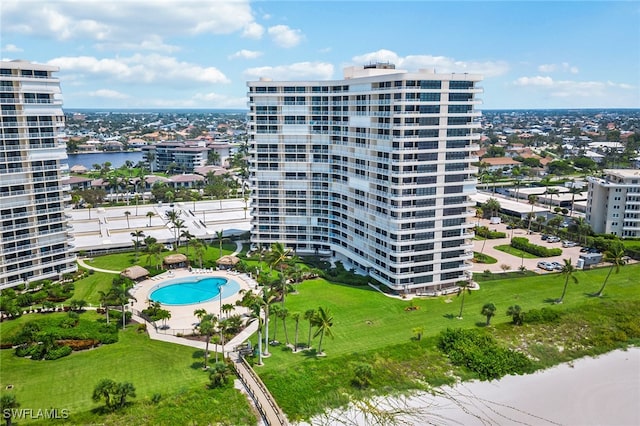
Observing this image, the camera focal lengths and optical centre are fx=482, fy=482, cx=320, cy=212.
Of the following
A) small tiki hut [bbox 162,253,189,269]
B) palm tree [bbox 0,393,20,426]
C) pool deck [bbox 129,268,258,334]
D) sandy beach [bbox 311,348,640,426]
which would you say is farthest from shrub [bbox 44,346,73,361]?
sandy beach [bbox 311,348,640,426]

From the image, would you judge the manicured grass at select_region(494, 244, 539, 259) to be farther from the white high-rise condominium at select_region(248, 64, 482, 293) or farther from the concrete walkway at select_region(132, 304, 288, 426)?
the concrete walkway at select_region(132, 304, 288, 426)

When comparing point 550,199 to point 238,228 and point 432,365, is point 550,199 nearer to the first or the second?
point 238,228

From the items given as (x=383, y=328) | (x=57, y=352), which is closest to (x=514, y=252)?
(x=383, y=328)

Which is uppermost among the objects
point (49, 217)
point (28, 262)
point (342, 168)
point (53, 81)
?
point (53, 81)

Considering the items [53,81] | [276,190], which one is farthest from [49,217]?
[276,190]

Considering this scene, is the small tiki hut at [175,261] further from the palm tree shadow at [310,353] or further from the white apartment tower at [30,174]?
the palm tree shadow at [310,353]

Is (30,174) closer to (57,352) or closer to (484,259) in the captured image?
(57,352)
